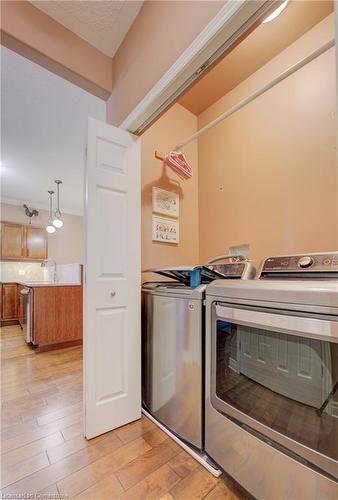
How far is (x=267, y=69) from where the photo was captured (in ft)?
6.21

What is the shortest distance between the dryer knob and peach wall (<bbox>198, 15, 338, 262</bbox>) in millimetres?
362

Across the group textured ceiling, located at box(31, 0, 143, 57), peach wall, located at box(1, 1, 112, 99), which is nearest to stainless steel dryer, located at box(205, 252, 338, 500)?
peach wall, located at box(1, 1, 112, 99)

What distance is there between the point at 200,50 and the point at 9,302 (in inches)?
215

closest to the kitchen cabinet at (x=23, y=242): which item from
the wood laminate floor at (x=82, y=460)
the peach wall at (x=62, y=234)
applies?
the peach wall at (x=62, y=234)

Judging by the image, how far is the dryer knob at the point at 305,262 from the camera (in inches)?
48.8

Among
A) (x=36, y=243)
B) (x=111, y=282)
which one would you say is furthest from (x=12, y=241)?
(x=111, y=282)

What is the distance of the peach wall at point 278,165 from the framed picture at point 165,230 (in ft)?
1.20

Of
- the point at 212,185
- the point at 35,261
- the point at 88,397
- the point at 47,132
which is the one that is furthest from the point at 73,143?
the point at 35,261

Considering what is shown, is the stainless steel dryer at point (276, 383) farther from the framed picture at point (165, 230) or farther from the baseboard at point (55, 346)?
the baseboard at point (55, 346)

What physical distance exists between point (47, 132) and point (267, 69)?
8.15 ft

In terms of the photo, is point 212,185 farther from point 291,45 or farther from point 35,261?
point 35,261

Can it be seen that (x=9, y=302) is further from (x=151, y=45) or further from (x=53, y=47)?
(x=151, y=45)

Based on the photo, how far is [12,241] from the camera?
16.4 feet

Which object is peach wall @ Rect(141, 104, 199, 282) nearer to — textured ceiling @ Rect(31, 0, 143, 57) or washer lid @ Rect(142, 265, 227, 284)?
washer lid @ Rect(142, 265, 227, 284)
